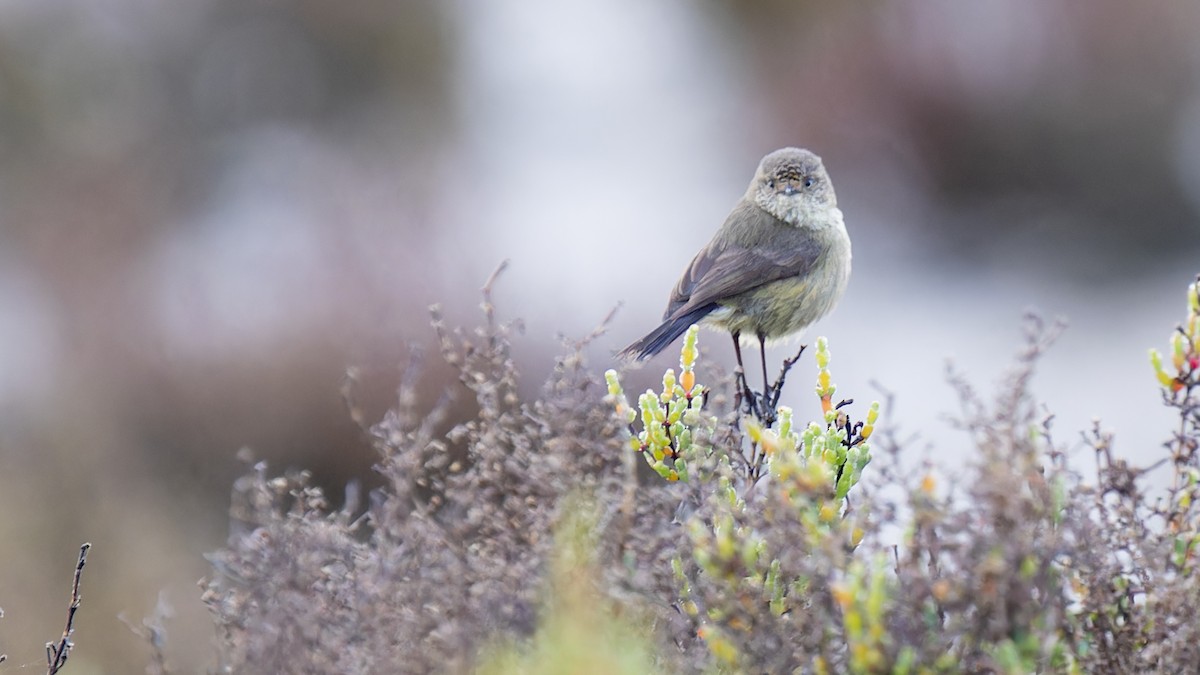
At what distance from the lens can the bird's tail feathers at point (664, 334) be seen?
3.77m

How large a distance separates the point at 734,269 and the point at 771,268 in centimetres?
12

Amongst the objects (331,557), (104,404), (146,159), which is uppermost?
(146,159)

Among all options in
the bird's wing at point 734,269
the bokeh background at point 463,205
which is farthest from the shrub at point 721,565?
the bokeh background at point 463,205

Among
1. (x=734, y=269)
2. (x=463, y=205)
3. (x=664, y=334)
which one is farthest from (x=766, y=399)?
(x=463, y=205)

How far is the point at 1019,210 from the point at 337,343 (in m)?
8.22

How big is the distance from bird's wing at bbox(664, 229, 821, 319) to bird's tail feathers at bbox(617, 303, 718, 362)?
0.08ft

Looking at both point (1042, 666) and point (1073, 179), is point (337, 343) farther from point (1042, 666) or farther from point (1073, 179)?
point (1073, 179)

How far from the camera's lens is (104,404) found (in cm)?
852

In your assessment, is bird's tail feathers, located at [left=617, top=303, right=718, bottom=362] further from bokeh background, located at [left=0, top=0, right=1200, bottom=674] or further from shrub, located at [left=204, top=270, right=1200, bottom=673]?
bokeh background, located at [left=0, top=0, right=1200, bottom=674]

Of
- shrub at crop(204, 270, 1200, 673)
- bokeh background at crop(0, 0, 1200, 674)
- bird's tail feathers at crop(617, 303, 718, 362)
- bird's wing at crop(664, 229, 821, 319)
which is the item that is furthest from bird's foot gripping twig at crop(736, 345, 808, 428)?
bokeh background at crop(0, 0, 1200, 674)

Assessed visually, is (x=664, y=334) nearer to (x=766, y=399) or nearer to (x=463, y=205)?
(x=766, y=399)

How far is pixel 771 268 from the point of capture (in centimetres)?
414

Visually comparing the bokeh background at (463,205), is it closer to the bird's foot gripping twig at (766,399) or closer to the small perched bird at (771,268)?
the small perched bird at (771,268)

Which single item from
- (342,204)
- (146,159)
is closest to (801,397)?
(342,204)
